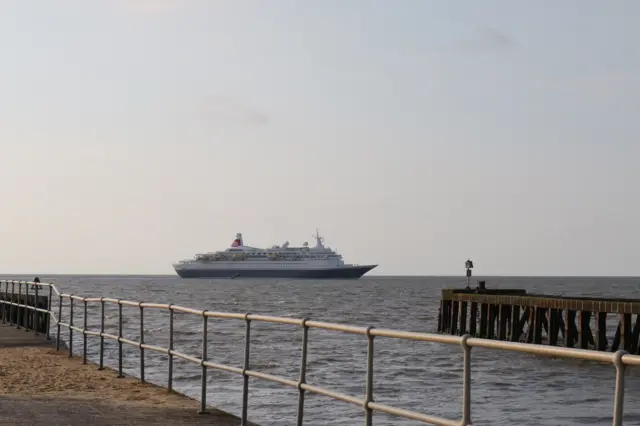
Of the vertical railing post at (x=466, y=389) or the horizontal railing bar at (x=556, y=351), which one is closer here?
the horizontal railing bar at (x=556, y=351)

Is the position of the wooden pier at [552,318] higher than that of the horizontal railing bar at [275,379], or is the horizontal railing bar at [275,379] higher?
the horizontal railing bar at [275,379]

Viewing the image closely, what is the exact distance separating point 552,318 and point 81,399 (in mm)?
24918

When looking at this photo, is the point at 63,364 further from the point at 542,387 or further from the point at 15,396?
the point at 542,387

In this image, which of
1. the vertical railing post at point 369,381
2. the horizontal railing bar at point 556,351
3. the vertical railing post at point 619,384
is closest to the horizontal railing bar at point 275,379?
the vertical railing post at point 369,381

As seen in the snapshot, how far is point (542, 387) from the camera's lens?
2141cm

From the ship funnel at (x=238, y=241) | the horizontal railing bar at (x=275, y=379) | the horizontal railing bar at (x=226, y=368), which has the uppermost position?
the ship funnel at (x=238, y=241)

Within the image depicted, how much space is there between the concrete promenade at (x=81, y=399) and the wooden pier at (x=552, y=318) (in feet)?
59.4

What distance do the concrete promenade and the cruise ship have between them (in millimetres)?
165279

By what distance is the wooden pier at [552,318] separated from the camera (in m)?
30.6

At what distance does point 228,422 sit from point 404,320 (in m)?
43.2

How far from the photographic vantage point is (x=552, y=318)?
34.8 m

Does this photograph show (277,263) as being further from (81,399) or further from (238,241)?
(81,399)

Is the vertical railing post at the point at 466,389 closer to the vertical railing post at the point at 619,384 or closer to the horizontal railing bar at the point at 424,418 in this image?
the horizontal railing bar at the point at 424,418

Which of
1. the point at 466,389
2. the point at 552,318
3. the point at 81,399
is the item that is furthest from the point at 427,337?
the point at 552,318
